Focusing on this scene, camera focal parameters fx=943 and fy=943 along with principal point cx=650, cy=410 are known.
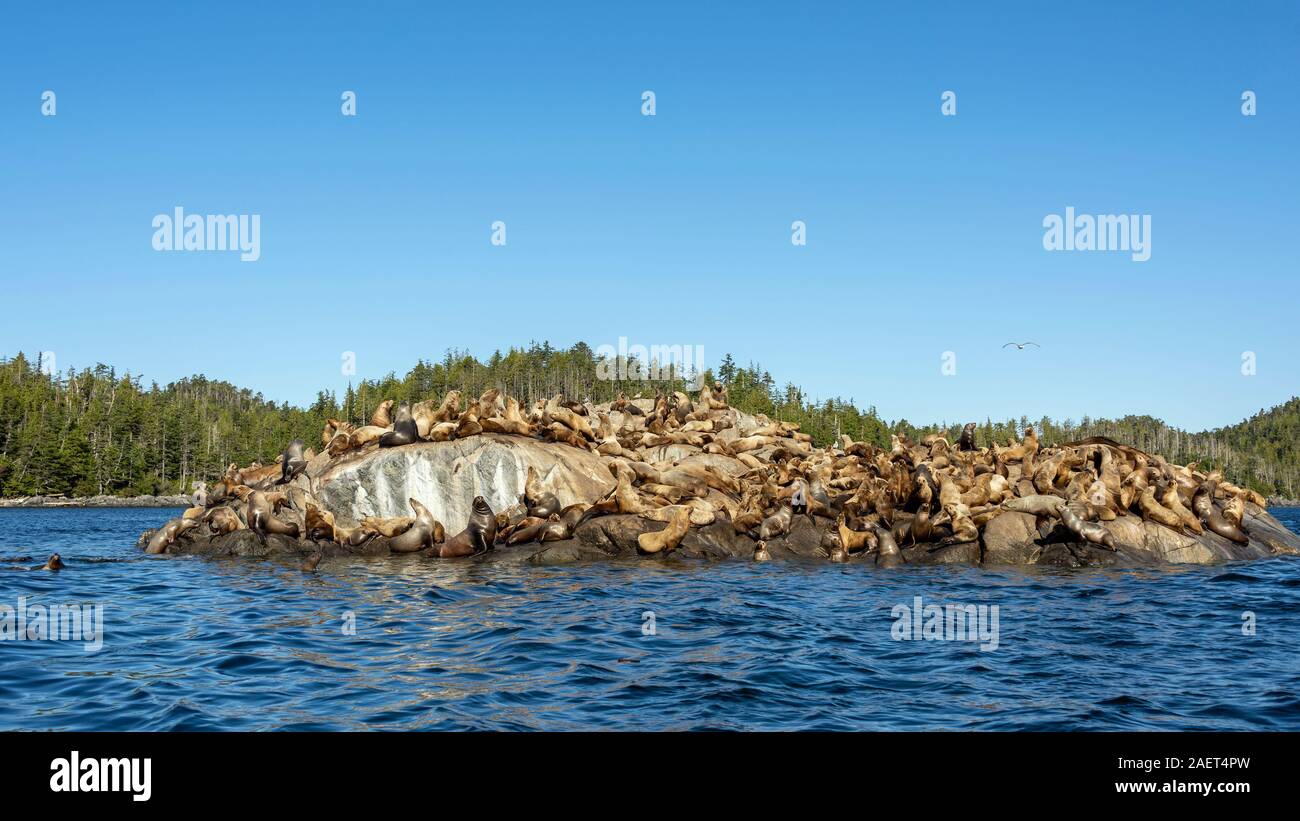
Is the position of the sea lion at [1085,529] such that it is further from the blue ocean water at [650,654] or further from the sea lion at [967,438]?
the sea lion at [967,438]

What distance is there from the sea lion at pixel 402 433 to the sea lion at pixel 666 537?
7.97 meters

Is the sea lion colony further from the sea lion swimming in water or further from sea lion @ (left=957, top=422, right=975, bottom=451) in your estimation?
sea lion @ (left=957, top=422, right=975, bottom=451)

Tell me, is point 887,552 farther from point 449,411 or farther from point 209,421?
point 209,421

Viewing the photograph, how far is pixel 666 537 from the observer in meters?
25.8

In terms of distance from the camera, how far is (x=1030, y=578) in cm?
2194

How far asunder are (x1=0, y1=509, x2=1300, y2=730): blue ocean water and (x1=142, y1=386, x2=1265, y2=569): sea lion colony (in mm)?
3361

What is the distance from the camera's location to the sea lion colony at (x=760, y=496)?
2606 centimetres

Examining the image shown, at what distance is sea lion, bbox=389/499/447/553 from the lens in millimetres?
26484

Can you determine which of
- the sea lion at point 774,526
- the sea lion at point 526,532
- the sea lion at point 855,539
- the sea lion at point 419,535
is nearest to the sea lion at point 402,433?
the sea lion at point 419,535

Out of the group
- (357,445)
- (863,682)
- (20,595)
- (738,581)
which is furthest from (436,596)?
(357,445)

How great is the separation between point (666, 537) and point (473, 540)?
17.4 ft
